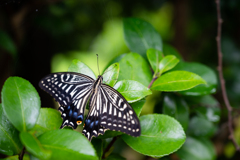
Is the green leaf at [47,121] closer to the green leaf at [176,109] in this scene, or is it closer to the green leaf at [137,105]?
the green leaf at [137,105]

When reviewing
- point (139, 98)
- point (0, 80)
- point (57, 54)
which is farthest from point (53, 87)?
point (57, 54)

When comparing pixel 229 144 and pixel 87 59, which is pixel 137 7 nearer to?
pixel 87 59

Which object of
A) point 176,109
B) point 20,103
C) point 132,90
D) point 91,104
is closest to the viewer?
point 20,103

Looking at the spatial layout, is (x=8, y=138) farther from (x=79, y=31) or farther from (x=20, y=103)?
(x=79, y=31)

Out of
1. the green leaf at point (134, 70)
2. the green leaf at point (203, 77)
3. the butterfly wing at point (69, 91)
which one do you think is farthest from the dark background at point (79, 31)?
the green leaf at point (134, 70)

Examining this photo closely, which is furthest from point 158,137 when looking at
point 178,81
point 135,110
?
point 178,81
